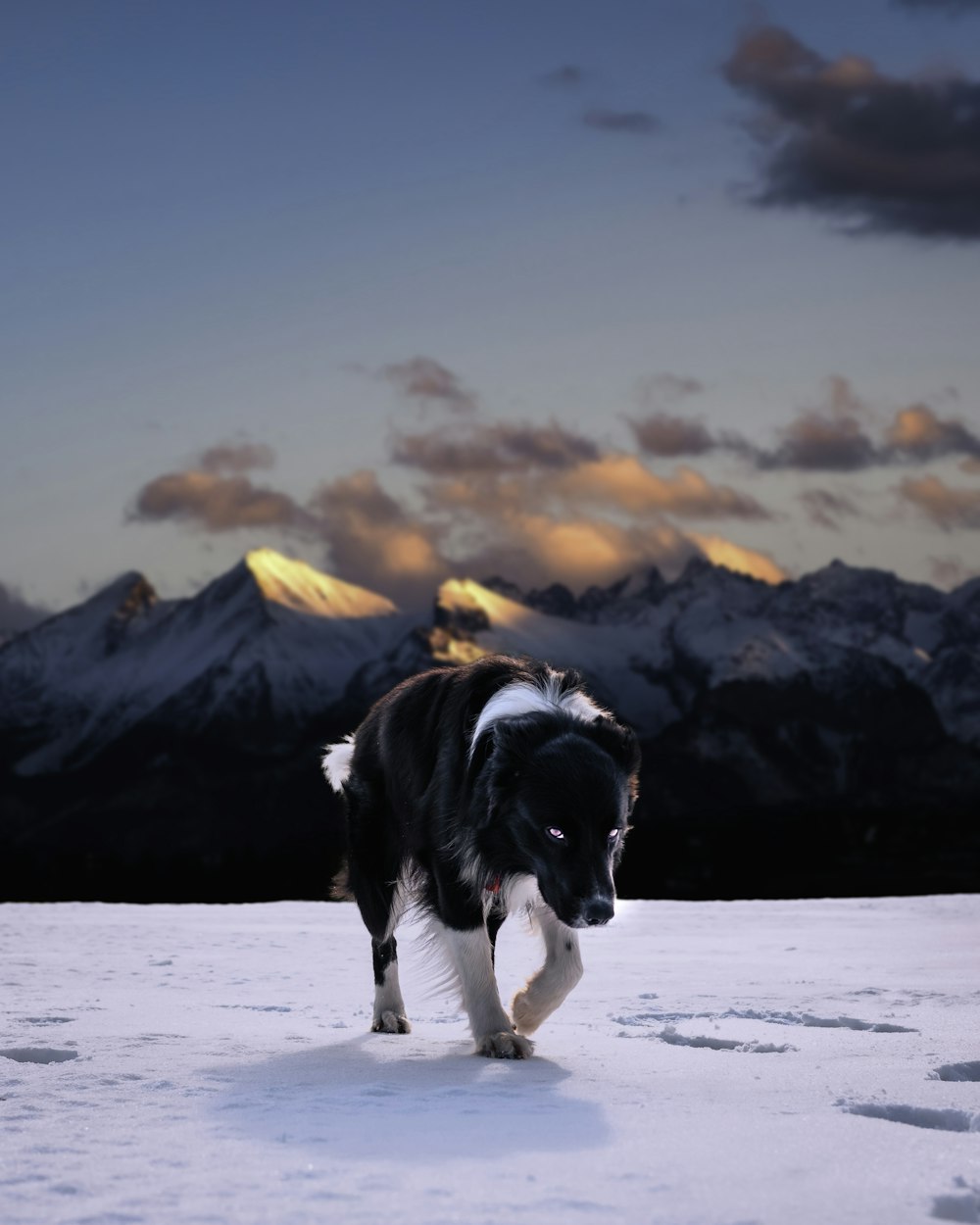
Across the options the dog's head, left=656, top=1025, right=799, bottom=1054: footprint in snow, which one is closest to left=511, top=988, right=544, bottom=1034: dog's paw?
left=656, top=1025, right=799, bottom=1054: footprint in snow

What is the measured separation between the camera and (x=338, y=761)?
351 inches

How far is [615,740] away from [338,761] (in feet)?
8.44

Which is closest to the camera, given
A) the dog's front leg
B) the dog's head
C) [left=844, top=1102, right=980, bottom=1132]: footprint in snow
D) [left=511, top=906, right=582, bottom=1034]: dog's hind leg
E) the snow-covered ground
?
the snow-covered ground

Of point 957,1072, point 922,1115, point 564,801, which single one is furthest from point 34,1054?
point 957,1072

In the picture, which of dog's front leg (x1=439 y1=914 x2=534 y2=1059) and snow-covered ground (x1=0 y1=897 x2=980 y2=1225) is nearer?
snow-covered ground (x1=0 y1=897 x2=980 y2=1225)

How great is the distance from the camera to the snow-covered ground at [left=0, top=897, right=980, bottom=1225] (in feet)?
13.1

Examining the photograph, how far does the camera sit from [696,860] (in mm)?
113000

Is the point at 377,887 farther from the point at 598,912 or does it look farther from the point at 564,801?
the point at 598,912

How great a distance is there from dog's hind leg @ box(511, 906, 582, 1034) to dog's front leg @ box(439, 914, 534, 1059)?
0.86 feet

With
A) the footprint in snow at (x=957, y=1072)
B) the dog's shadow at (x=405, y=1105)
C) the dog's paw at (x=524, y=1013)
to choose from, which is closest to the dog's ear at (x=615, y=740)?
the dog's paw at (x=524, y=1013)

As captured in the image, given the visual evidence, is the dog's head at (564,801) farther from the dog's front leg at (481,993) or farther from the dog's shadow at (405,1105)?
the dog's shadow at (405,1105)

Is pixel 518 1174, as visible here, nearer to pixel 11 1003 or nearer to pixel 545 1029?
pixel 545 1029

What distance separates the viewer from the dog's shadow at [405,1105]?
4648 millimetres

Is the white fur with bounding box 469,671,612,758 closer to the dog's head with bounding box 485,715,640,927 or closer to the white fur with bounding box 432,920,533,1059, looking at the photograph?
the dog's head with bounding box 485,715,640,927
